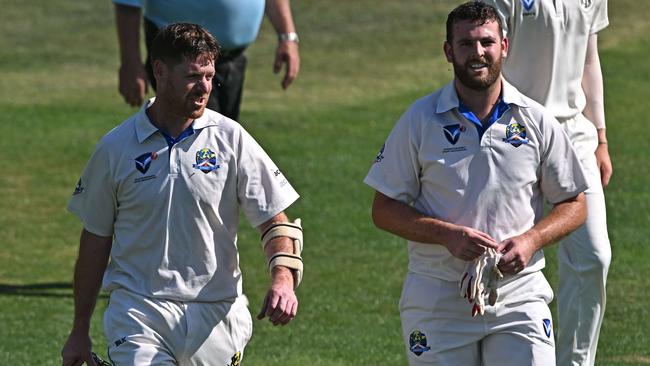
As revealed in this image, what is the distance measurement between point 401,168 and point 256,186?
640 millimetres

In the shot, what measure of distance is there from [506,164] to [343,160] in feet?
36.8

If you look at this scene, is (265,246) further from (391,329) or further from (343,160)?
(343,160)

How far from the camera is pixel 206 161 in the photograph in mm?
6172

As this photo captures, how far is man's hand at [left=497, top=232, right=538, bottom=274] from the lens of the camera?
616cm

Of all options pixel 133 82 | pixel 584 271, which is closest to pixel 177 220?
pixel 584 271

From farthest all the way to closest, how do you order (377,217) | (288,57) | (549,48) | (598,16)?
(288,57), (598,16), (549,48), (377,217)

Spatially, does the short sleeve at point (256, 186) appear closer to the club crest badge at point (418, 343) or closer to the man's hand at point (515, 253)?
the club crest badge at point (418, 343)

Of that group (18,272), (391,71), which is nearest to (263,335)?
(18,272)

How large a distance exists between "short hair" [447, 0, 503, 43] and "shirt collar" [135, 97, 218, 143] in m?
1.05

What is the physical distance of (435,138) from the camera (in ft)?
21.0

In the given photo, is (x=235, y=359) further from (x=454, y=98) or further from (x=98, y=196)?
(x=454, y=98)

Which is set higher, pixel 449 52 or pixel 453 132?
pixel 449 52

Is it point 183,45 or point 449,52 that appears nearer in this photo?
point 183,45

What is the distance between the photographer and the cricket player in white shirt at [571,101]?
775 cm
